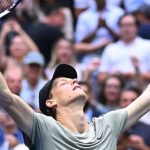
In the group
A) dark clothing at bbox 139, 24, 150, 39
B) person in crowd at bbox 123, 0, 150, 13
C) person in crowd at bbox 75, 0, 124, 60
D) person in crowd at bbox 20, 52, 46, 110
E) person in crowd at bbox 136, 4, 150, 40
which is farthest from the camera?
person in crowd at bbox 123, 0, 150, 13

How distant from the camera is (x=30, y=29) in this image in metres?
12.0

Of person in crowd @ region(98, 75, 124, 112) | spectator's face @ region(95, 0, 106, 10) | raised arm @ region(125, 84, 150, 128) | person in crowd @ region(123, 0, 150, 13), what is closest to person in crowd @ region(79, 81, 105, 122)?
person in crowd @ region(98, 75, 124, 112)

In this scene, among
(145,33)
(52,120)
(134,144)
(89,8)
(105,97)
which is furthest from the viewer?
(89,8)

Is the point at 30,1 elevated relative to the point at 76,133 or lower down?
lower down

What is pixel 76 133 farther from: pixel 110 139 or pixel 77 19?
pixel 77 19

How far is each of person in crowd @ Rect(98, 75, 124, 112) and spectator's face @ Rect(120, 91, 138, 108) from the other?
1.08 ft

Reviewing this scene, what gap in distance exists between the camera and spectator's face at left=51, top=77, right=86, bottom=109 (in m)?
5.72

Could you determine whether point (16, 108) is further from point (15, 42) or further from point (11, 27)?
point (11, 27)

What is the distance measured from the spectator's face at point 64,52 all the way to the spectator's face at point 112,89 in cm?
92

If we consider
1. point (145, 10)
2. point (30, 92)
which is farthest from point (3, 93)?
point (145, 10)

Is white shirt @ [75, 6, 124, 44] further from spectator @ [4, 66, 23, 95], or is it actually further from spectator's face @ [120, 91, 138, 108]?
spectator's face @ [120, 91, 138, 108]

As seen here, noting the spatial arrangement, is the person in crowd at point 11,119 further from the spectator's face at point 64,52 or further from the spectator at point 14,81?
the spectator's face at point 64,52

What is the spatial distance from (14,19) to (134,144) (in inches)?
168

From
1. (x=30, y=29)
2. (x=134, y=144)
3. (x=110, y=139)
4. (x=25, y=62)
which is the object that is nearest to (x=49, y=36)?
(x=30, y=29)
